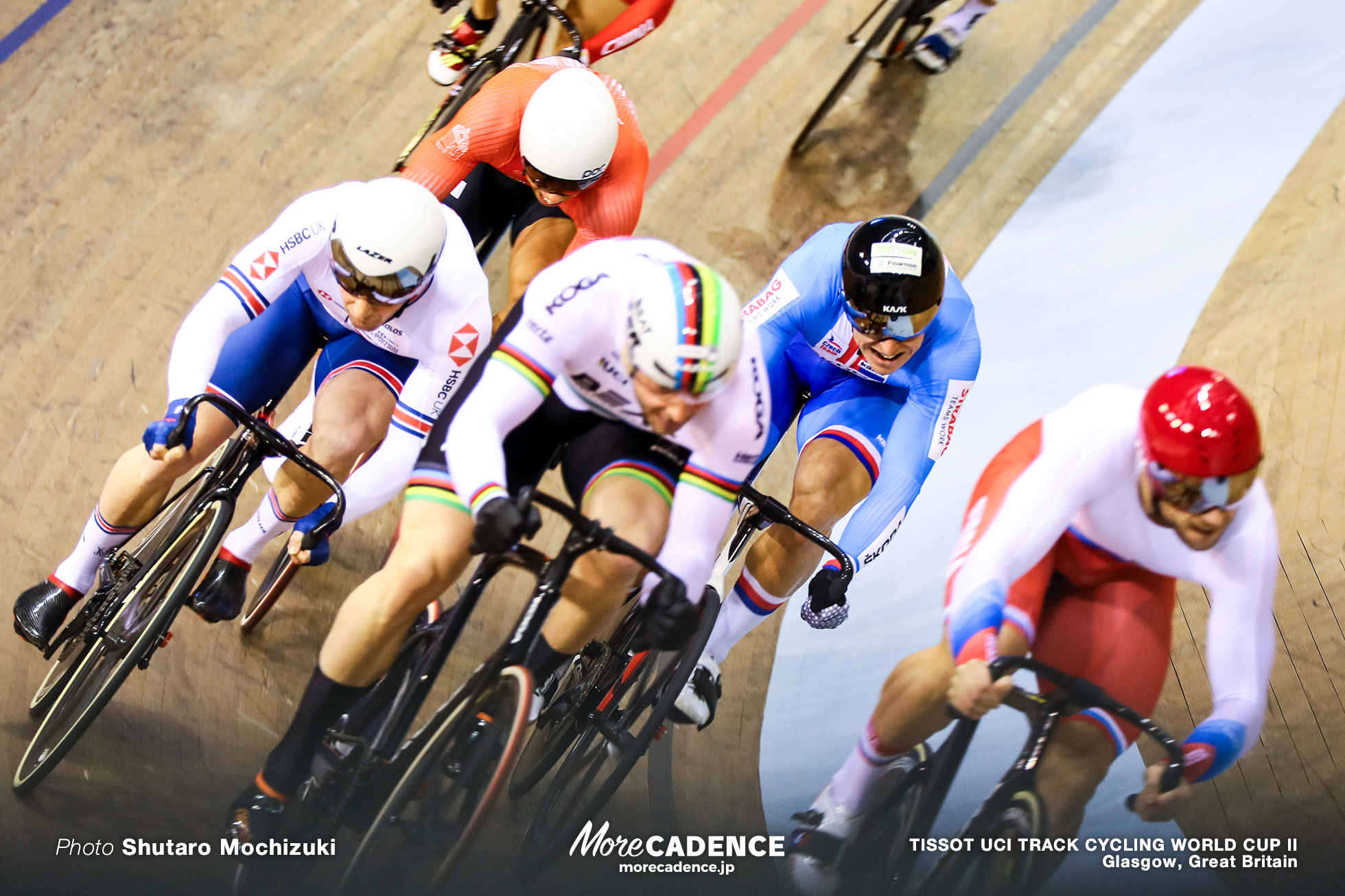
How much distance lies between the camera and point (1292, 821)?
2.21 metres

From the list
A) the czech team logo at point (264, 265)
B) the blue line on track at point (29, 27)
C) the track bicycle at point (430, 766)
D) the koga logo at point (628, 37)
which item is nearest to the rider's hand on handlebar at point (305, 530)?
the track bicycle at point (430, 766)

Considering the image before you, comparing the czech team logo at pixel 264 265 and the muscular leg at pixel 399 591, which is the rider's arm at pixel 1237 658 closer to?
the muscular leg at pixel 399 591

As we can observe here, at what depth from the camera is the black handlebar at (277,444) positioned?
2.60 meters

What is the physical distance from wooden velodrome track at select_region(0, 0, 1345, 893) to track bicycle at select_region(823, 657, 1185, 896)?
204 mm

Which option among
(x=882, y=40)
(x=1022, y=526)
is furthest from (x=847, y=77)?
(x=1022, y=526)

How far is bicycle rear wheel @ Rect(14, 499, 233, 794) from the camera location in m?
2.86

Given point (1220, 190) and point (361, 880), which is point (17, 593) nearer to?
point (361, 880)

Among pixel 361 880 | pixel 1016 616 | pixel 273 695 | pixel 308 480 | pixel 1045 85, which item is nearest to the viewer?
pixel 1016 616

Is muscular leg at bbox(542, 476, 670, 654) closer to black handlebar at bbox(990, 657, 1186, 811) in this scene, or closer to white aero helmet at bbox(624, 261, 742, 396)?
white aero helmet at bbox(624, 261, 742, 396)

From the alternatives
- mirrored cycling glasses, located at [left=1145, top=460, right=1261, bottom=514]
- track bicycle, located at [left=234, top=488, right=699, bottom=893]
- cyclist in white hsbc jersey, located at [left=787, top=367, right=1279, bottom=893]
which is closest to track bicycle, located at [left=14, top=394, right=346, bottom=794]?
track bicycle, located at [left=234, top=488, right=699, bottom=893]

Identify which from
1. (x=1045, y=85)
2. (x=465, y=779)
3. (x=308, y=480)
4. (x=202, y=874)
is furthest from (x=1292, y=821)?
(x=1045, y=85)

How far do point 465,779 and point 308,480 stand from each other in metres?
1.03

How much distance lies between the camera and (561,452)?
285 centimetres

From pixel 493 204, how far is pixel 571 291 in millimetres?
1754
